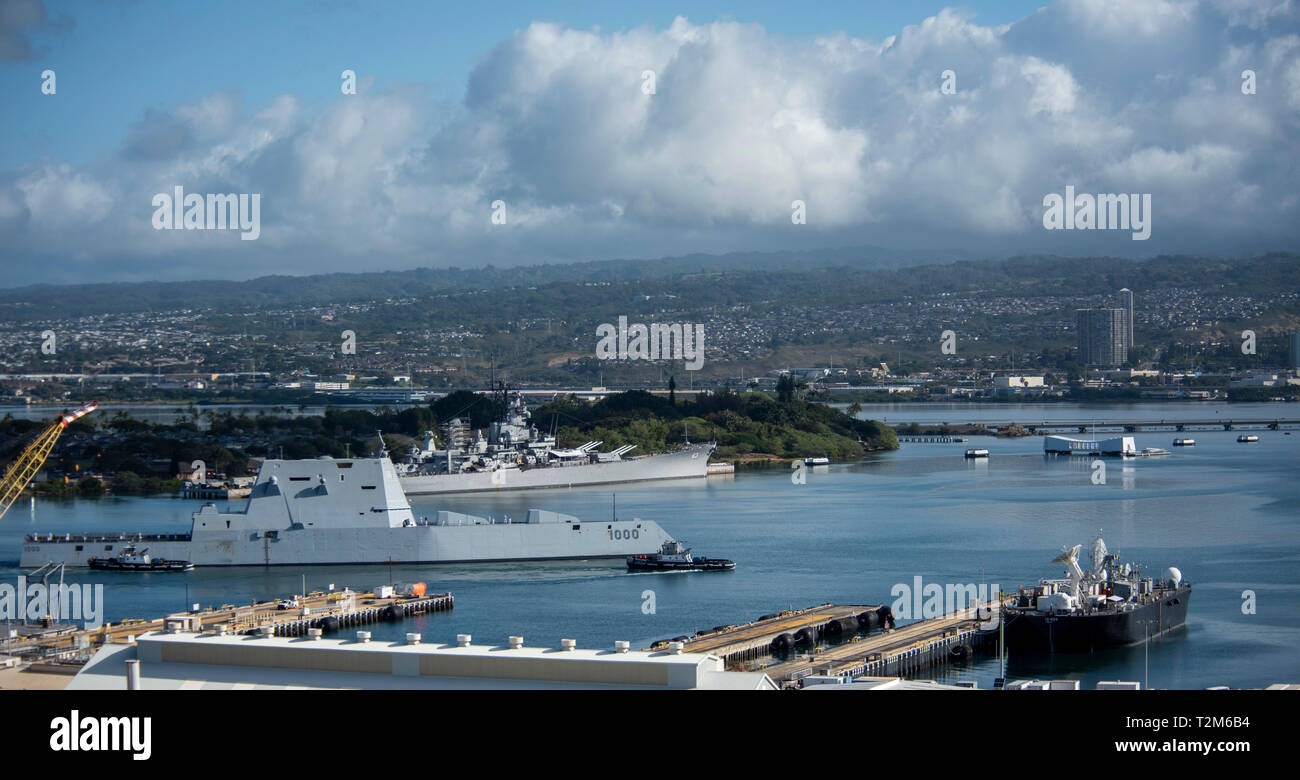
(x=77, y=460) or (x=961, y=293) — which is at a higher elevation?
(x=961, y=293)

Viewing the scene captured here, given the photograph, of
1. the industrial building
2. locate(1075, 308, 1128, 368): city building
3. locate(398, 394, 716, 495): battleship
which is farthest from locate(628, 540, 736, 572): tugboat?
locate(1075, 308, 1128, 368): city building

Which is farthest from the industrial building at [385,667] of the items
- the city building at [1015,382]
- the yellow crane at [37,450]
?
the city building at [1015,382]

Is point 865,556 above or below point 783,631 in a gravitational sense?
below

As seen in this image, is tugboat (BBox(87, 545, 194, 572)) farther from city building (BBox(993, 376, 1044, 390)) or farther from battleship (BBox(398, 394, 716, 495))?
city building (BBox(993, 376, 1044, 390))

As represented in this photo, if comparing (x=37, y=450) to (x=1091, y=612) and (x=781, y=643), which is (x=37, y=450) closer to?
(x=781, y=643)

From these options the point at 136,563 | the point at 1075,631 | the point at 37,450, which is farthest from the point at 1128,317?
the point at 1075,631

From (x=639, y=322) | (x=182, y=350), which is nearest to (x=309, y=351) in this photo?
(x=182, y=350)
